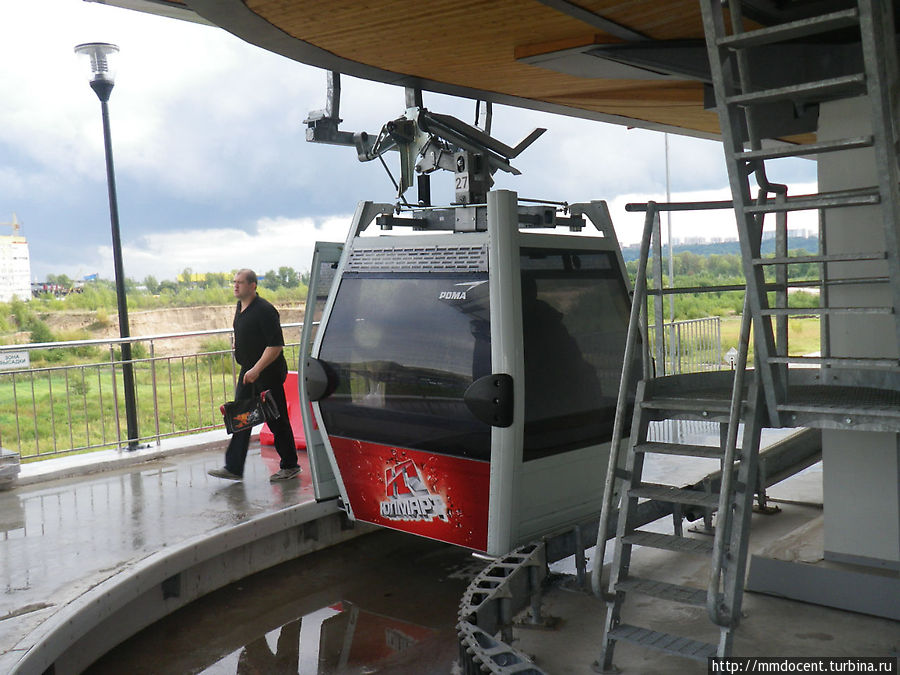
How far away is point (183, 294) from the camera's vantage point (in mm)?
37969

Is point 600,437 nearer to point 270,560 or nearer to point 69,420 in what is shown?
point 270,560

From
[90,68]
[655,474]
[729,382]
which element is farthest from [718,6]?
[90,68]

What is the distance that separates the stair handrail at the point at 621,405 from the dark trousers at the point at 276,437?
3382 mm

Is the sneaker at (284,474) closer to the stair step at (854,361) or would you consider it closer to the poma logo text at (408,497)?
the poma logo text at (408,497)

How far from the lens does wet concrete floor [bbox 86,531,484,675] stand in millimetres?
4484

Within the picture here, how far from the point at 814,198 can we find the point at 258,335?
14.6 feet

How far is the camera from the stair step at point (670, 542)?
3473mm

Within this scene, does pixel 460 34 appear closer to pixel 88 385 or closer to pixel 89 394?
pixel 88 385

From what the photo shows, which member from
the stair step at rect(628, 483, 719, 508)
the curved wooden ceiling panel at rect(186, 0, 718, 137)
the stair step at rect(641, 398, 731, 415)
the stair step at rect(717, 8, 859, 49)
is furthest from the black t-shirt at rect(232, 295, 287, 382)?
the stair step at rect(717, 8, 859, 49)

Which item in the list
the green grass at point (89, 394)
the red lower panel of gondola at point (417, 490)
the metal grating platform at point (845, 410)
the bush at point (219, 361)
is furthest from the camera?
the bush at point (219, 361)

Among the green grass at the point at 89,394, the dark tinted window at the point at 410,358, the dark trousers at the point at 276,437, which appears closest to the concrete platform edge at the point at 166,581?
the dark trousers at the point at 276,437

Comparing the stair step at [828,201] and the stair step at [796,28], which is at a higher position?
the stair step at [796,28]

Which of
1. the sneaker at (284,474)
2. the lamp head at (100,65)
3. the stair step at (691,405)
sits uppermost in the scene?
the lamp head at (100,65)

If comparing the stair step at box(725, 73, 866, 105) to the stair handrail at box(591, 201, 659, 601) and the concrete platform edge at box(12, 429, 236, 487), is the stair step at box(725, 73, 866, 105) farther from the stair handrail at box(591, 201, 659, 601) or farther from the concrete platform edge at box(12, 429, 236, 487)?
the concrete platform edge at box(12, 429, 236, 487)
